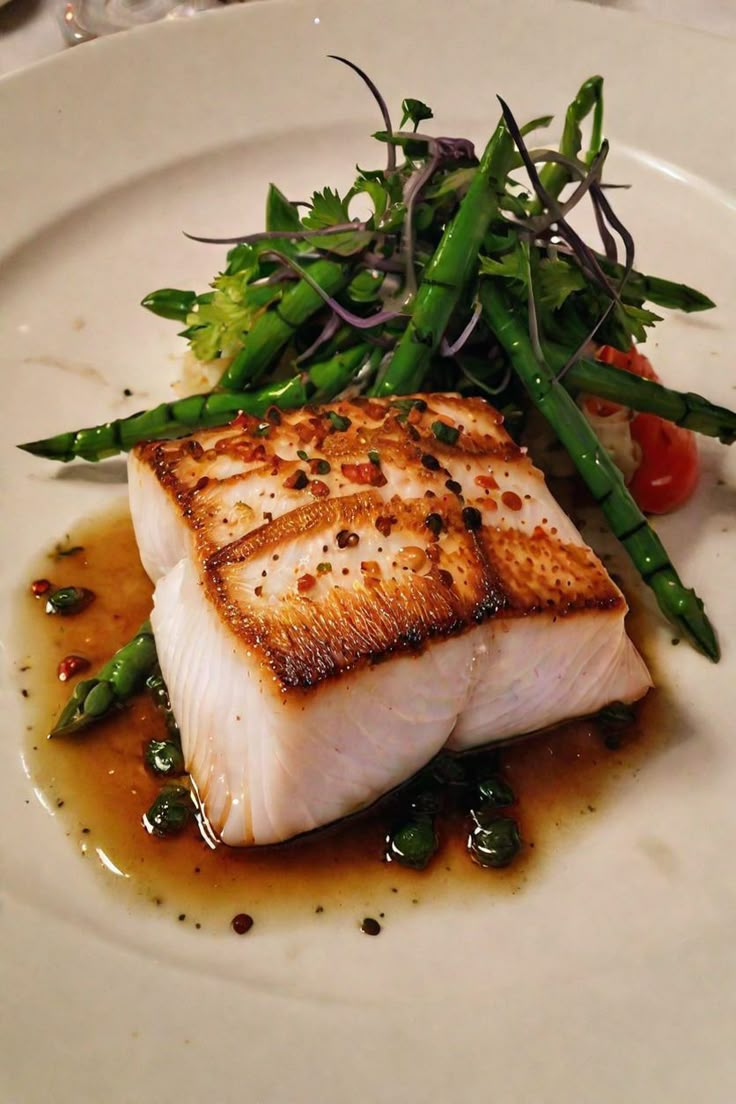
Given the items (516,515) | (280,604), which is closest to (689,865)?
(516,515)

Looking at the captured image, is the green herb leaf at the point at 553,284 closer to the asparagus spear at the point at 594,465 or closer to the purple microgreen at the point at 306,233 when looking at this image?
the asparagus spear at the point at 594,465

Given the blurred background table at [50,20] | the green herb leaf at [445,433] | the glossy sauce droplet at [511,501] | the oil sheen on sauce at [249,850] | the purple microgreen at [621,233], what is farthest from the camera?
the blurred background table at [50,20]

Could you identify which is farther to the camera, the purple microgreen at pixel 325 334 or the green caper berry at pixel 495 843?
the purple microgreen at pixel 325 334

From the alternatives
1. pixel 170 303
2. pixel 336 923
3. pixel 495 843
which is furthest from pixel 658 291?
pixel 336 923

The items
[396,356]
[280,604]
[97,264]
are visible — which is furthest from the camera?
[97,264]

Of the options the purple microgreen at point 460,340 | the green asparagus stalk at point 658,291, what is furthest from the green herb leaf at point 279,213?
the green asparagus stalk at point 658,291

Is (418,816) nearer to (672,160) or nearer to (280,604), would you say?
(280,604)

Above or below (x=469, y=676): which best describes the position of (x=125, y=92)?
above
